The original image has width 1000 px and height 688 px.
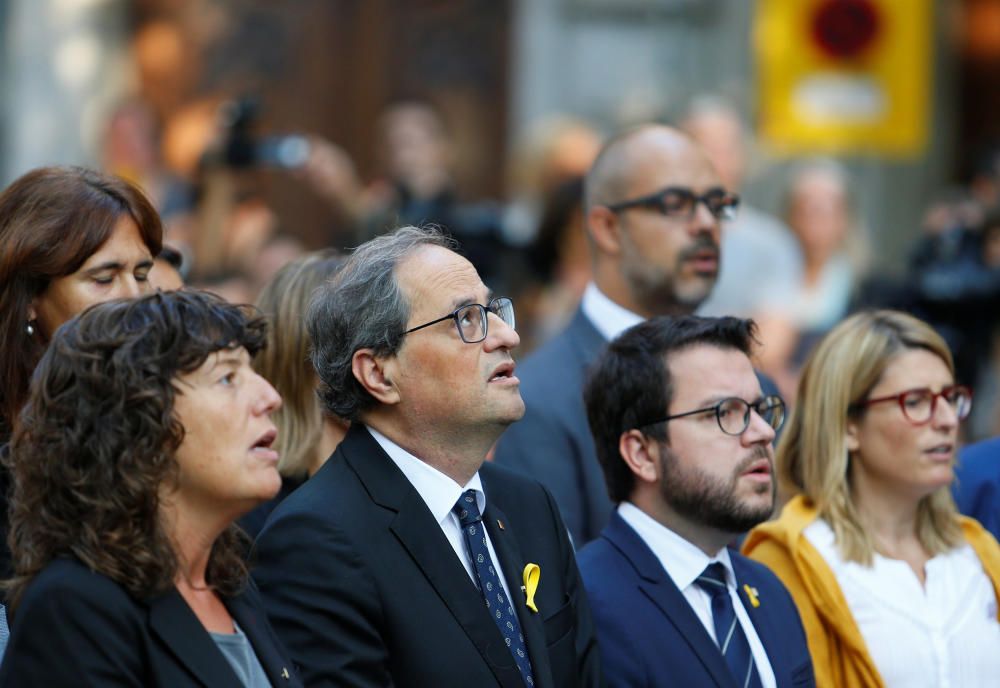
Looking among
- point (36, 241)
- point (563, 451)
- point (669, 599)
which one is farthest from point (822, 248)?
point (36, 241)

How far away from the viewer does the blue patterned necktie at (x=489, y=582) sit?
3.85 m

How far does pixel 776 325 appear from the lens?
8.16 m

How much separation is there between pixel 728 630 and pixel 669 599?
184 mm

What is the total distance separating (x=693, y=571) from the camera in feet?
14.4

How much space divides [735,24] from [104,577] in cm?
854

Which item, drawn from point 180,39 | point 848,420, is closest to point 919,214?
point 180,39

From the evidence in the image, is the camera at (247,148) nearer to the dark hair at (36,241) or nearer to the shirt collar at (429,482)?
the dark hair at (36,241)

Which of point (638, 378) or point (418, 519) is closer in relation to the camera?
point (418, 519)

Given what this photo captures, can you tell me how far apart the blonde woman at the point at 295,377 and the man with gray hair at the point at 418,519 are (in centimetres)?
48

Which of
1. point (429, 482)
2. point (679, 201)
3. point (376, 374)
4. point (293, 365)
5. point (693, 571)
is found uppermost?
point (679, 201)

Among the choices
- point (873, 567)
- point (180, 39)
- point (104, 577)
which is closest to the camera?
point (104, 577)

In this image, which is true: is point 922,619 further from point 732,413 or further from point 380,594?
point 380,594

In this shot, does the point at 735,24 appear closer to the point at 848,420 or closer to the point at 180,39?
the point at 180,39

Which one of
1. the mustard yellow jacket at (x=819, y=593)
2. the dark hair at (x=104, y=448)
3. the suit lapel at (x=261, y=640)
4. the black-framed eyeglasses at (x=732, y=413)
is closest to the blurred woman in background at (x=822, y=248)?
the mustard yellow jacket at (x=819, y=593)
